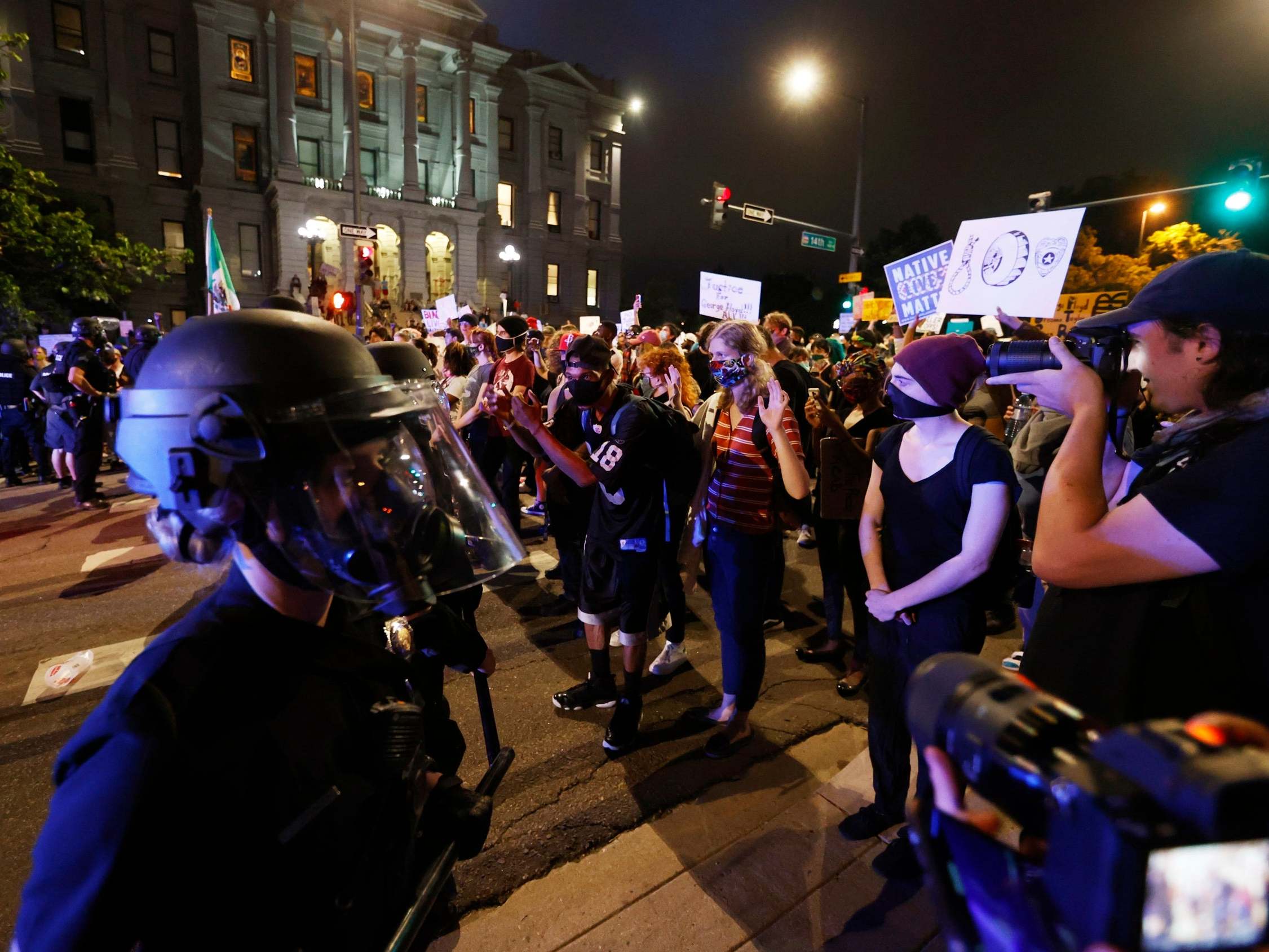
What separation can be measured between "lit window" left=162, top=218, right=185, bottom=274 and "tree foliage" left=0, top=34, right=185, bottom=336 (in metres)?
9.79

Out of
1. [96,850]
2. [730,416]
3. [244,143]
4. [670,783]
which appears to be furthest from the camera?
[244,143]

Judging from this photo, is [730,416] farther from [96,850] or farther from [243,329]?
[96,850]

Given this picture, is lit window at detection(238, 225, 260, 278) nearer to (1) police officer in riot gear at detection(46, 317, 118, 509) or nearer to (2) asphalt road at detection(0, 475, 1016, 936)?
(1) police officer in riot gear at detection(46, 317, 118, 509)

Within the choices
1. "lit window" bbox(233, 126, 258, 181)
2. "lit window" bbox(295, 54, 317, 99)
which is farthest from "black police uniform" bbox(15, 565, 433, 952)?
"lit window" bbox(295, 54, 317, 99)

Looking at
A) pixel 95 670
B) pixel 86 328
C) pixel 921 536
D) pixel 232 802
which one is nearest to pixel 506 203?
pixel 86 328

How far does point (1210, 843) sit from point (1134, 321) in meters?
1.55

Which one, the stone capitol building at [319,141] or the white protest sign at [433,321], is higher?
the stone capitol building at [319,141]

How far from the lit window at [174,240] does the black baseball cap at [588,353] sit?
37499 millimetres

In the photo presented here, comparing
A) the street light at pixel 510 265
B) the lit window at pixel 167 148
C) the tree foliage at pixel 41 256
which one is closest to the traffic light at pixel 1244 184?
the tree foliage at pixel 41 256

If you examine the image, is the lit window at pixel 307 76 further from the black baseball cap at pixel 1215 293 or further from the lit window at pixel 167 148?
the black baseball cap at pixel 1215 293

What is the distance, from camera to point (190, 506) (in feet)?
3.81

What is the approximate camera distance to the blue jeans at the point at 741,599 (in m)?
3.57

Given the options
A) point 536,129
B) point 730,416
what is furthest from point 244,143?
point 730,416

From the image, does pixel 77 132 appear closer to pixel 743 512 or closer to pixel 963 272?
pixel 963 272
